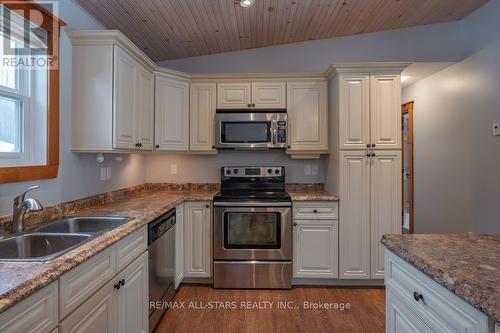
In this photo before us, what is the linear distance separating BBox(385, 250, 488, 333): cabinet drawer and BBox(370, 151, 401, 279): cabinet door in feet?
4.95

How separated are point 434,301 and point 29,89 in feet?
7.80

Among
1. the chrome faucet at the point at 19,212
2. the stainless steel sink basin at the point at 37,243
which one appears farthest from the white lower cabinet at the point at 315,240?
the chrome faucet at the point at 19,212

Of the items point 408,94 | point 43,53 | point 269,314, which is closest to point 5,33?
point 43,53

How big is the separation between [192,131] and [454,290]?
2.68 m

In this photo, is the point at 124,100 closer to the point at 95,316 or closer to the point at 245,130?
the point at 245,130

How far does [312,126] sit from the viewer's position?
302 centimetres

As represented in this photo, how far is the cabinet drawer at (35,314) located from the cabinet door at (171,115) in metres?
2.00

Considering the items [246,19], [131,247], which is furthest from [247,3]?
[131,247]

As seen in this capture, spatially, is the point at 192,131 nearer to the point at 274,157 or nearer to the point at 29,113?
the point at 274,157

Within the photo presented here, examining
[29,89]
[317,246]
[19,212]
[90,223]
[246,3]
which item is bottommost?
[317,246]

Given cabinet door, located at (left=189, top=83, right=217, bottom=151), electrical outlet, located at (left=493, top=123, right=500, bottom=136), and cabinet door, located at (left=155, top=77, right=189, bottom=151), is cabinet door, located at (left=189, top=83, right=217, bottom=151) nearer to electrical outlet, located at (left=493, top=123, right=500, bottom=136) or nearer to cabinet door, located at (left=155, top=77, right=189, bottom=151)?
cabinet door, located at (left=155, top=77, right=189, bottom=151)

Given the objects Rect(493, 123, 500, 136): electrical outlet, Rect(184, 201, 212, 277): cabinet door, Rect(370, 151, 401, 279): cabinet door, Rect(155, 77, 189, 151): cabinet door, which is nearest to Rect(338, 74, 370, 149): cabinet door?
Rect(370, 151, 401, 279): cabinet door

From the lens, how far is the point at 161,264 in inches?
85.1

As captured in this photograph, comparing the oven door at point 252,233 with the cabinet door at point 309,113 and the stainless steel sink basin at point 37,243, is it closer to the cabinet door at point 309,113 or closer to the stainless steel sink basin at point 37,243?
the cabinet door at point 309,113
